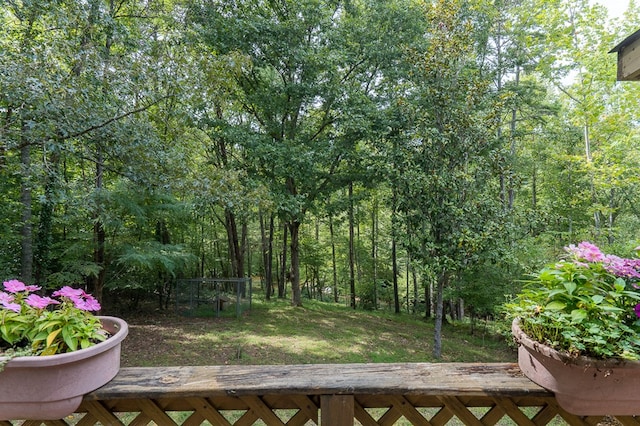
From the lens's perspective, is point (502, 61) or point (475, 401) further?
point (502, 61)

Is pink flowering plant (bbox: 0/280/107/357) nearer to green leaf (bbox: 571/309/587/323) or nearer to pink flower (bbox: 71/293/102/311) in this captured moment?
pink flower (bbox: 71/293/102/311)

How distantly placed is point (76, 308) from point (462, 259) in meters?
4.69

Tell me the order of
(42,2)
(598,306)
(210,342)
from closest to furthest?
(598,306), (42,2), (210,342)

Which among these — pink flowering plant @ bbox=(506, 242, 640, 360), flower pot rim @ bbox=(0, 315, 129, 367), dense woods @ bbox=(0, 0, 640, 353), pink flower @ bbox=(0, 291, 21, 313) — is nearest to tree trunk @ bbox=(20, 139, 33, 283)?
dense woods @ bbox=(0, 0, 640, 353)

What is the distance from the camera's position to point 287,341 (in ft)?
17.7

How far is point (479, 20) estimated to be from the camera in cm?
704

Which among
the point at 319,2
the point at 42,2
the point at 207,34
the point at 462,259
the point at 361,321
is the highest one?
the point at 319,2

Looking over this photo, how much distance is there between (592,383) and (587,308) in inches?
7.2

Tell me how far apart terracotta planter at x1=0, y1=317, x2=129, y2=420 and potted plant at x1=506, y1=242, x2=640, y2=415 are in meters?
1.23

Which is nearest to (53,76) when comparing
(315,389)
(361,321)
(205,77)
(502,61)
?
(205,77)

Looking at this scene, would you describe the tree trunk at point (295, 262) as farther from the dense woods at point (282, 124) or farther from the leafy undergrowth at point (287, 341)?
the leafy undergrowth at point (287, 341)

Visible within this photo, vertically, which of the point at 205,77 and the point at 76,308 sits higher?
the point at 205,77

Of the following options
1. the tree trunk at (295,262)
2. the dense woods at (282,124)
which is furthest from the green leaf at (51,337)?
the tree trunk at (295,262)

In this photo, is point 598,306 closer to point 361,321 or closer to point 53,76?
point 53,76
